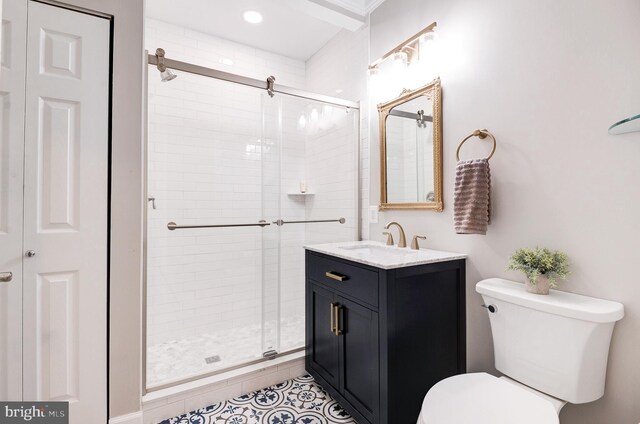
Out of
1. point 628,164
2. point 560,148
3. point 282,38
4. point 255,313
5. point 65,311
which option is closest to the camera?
point 628,164

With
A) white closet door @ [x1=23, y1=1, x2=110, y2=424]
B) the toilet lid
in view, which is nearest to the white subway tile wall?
white closet door @ [x1=23, y1=1, x2=110, y2=424]

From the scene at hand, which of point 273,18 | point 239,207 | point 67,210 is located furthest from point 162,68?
point 273,18

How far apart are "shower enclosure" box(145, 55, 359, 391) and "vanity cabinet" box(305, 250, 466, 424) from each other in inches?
26.0

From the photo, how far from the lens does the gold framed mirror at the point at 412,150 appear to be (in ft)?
5.84

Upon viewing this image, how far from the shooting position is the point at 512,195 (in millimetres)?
1437

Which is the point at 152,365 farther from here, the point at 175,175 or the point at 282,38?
the point at 282,38

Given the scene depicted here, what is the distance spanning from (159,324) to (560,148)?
2.57 meters

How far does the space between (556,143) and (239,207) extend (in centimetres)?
196

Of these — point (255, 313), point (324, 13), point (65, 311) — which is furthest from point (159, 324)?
point (324, 13)

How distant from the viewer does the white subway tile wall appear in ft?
7.29

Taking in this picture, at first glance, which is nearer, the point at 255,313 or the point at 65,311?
the point at 65,311

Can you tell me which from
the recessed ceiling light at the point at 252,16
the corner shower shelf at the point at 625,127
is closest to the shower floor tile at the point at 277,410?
the corner shower shelf at the point at 625,127

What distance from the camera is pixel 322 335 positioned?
1.87 meters

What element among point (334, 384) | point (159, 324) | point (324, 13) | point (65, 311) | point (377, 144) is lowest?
point (334, 384)
